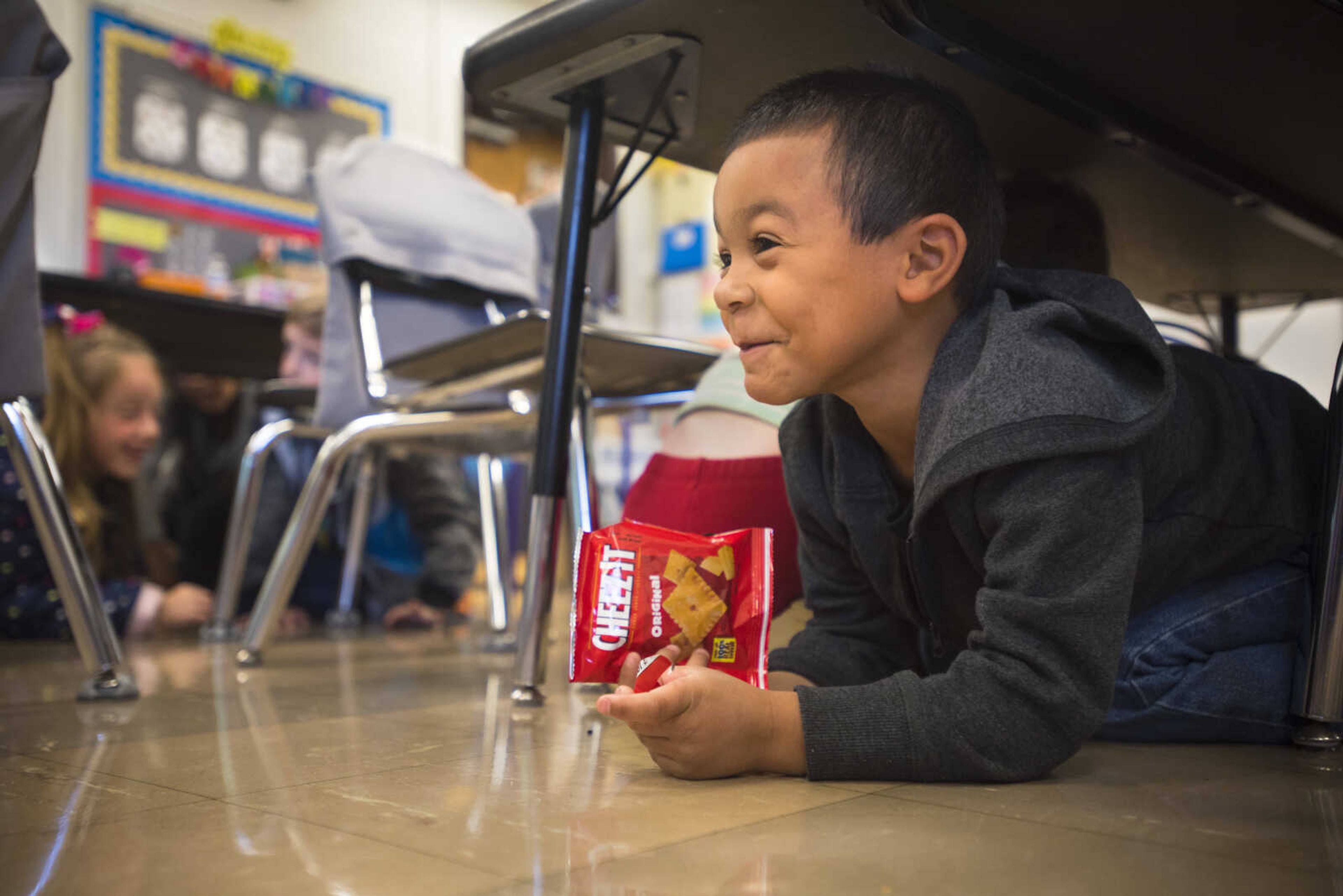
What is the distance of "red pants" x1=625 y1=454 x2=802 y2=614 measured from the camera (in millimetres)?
1083

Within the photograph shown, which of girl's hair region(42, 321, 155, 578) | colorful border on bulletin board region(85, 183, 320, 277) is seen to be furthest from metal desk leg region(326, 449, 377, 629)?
colorful border on bulletin board region(85, 183, 320, 277)

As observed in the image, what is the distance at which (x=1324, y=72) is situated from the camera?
79 cm

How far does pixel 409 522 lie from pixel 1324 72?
2.14 meters

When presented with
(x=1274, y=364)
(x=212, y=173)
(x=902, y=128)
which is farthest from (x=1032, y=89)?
(x=212, y=173)

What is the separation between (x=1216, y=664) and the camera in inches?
32.6

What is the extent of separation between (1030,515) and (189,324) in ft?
8.49

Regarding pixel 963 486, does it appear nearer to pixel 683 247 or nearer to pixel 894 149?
pixel 894 149

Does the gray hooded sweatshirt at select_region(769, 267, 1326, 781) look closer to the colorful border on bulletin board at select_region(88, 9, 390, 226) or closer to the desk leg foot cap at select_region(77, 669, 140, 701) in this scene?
the desk leg foot cap at select_region(77, 669, 140, 701)

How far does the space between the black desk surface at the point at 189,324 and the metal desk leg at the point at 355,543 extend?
84 cm

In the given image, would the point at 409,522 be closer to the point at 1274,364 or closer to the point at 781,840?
the point at 1274,364

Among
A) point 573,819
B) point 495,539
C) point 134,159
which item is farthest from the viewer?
point 134,159

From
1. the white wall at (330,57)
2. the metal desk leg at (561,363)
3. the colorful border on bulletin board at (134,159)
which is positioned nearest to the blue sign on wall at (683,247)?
the white wall at (330,57)

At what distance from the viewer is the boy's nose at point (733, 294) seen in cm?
75

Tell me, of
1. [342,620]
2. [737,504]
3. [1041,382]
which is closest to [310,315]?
[342,620]
